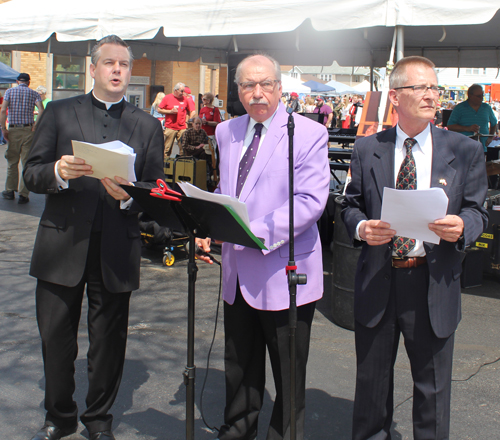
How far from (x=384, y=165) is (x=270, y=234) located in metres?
0.60

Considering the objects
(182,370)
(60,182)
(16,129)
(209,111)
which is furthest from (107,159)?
(209,111)

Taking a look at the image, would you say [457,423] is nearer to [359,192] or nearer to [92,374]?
[359,192]

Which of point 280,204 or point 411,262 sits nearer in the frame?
point 411,262

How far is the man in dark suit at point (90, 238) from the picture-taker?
290cm

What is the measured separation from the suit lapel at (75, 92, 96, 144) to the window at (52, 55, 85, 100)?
76.3ft

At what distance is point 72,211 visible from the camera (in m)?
2.93

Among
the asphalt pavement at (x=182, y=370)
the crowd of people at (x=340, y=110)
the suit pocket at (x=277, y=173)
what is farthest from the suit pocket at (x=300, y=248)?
the crowd of people at (x=340, y=110)

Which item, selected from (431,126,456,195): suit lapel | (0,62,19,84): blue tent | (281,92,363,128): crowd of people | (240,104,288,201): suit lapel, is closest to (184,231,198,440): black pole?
(240,104,288,201): suit lapel

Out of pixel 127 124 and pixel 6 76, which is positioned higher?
pixel 6 76

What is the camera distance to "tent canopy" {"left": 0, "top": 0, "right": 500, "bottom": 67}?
5539 mm

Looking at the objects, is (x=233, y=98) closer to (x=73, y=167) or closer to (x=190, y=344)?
(x=73, y=167)

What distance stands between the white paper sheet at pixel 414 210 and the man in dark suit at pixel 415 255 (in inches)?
4.9

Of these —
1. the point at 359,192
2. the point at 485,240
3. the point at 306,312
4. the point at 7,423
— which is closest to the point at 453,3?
the point at 485,240

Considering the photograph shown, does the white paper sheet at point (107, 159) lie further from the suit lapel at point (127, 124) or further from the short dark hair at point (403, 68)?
the short dark hair at point (403, 68)
